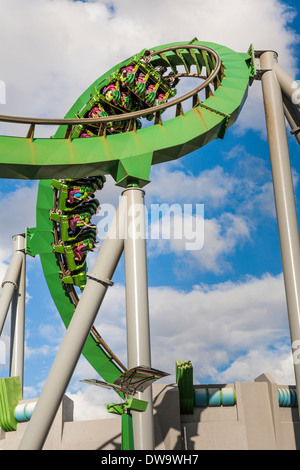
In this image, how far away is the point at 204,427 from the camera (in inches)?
596

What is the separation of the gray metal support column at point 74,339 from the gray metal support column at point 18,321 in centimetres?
856

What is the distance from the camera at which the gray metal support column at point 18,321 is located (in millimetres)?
17891

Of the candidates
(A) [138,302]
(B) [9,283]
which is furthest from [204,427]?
(B) [9,283]

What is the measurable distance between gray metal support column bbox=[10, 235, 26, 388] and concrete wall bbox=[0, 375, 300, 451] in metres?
2.36

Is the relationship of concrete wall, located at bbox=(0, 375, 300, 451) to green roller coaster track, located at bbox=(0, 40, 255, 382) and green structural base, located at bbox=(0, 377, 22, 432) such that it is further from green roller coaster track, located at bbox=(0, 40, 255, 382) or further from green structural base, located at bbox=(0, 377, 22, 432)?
green roller coaster track, located at bbox=(0, 40, 255, 382)

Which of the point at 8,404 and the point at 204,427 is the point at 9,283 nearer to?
the point at 8,404

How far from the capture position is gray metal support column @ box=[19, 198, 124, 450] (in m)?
9.38

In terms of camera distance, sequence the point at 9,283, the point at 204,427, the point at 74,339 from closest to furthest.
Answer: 1. the point at 74,339
2. the point at 204,427
3. the point at 9,283

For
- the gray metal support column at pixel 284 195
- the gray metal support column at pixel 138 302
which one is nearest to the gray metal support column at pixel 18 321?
the gray metal support column at pixel 138 302

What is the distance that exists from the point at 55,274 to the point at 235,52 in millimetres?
8692

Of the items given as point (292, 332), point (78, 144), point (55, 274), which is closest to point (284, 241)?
point (292, 332)

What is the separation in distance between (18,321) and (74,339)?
30.0 ft
